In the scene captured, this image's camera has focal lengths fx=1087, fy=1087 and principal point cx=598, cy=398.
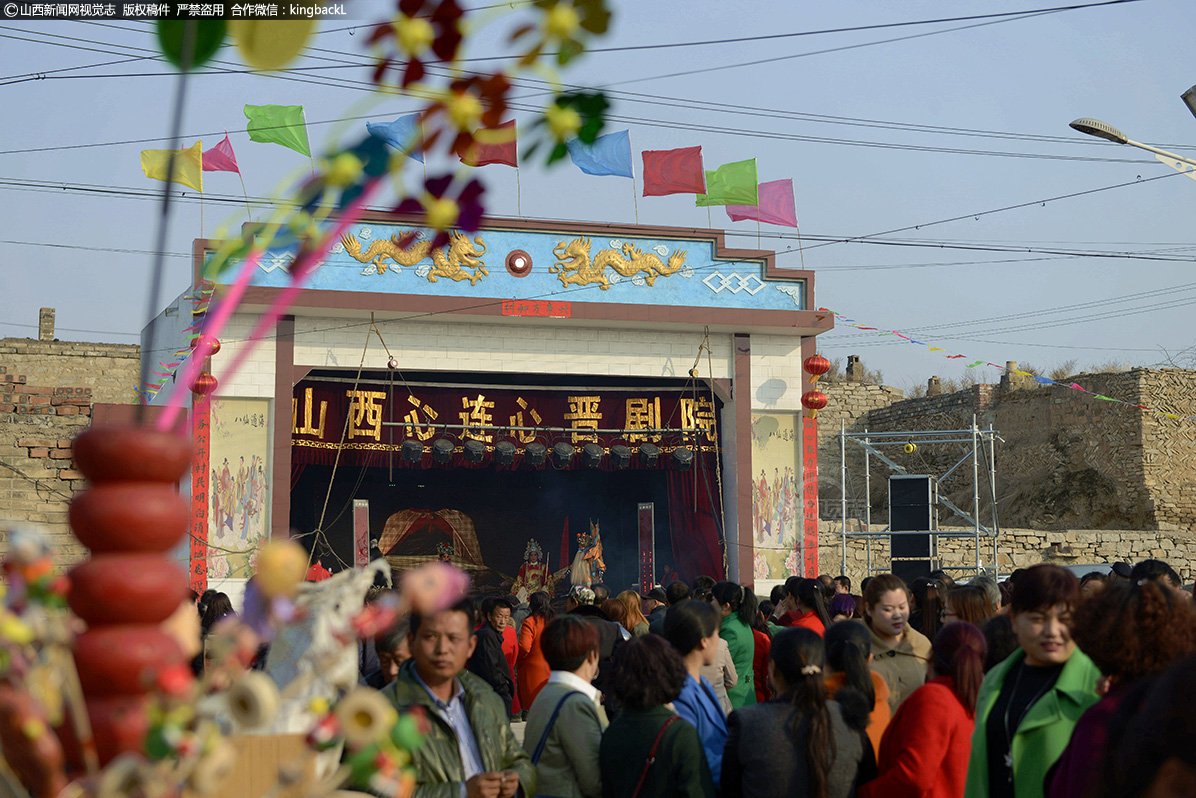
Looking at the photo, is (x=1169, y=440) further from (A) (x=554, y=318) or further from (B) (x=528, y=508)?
(A) (x=554, y=318)

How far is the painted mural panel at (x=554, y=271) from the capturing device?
1723cm

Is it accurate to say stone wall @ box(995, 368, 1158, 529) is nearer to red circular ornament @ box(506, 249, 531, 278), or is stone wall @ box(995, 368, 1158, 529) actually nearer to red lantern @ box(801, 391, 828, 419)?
red lantern @ box(801, 391, 828, 419)

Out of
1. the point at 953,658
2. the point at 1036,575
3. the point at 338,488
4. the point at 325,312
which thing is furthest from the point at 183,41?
the point at 338,488

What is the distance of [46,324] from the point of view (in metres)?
32.0

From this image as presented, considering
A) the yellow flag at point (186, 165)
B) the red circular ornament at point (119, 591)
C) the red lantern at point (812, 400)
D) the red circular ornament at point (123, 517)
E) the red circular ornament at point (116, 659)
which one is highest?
the yellow flag at point (186, 165)

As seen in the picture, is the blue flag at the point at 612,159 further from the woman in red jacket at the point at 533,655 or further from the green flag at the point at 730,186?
the woman in red jacket at the point at 533,655

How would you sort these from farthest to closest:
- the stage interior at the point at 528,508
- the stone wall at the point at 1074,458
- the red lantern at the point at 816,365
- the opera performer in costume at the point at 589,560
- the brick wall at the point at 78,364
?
1. the brick wall at the point at 78,364
2. the stone wall at the point at 1074,458
3. the opera performer in costume at the point at 589,560
4. the stage interior at the point at 528,508
5. the red lantern at the point at 816,365

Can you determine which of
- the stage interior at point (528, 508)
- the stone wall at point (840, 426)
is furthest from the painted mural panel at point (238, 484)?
the stone wall at point (840, 426)

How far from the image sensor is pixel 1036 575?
3.47 m

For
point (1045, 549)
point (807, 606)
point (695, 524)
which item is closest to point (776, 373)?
point (695, 524)

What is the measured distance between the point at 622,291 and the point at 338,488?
6445 mm

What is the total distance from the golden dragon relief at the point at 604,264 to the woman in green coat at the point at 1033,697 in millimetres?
14946

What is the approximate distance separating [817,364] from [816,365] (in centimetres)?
3

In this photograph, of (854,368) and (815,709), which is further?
(854,368)
